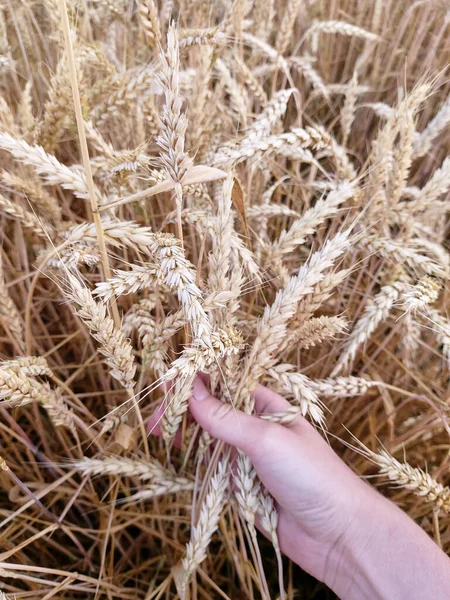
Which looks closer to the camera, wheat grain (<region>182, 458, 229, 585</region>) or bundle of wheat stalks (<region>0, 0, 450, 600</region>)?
bundle of wheat stalks (<region>0, 0, 450, 600</region>)

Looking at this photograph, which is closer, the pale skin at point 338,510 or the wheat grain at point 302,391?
the wheat grain at point 302,391

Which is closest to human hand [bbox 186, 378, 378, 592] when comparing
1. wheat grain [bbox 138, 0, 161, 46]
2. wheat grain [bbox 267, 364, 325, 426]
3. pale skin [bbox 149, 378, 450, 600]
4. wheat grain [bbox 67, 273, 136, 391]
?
pale skin [bbox 149, 378, 450, 600]

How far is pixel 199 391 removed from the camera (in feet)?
2.78

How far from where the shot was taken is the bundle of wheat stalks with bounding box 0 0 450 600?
61 centimetres

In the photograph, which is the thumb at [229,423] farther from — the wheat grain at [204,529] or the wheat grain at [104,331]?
the wheat grain at [104,331]

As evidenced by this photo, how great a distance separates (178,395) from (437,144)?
52.1 inches

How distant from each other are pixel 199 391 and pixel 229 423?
8 cm

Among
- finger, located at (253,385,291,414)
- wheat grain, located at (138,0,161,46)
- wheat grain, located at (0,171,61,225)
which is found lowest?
finger, located at (253,385,291,414)

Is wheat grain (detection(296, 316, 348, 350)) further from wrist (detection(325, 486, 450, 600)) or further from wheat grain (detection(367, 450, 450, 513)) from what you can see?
wrist (detection(325, 486, 450, 600))

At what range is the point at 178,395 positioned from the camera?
0.74 m

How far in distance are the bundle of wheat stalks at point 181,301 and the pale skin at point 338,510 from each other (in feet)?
0.14

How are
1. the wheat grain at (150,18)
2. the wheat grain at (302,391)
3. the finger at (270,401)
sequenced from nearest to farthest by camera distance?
1. the wheat grain at (150,18)
2. the wheat grain at (302,391)
3. the finger at (270,401)

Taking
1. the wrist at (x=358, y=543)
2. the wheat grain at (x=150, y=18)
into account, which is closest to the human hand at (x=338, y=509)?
the wrist at (x=358, y=543)

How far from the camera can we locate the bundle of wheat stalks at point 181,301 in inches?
23.9
